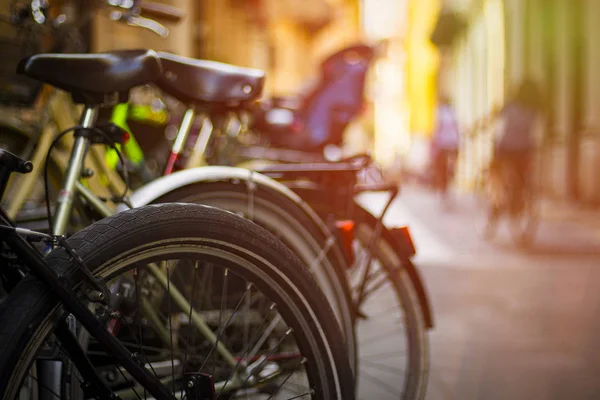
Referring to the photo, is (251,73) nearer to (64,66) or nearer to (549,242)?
(64,66)

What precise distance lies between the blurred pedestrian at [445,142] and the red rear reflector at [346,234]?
44.5 ft

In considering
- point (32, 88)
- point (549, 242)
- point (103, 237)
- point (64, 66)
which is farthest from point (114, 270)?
point (549, 242)

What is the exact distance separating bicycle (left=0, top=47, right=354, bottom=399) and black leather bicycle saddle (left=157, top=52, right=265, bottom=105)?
44 centimetres

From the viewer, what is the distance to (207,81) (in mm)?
2680

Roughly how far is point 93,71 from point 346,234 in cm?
95

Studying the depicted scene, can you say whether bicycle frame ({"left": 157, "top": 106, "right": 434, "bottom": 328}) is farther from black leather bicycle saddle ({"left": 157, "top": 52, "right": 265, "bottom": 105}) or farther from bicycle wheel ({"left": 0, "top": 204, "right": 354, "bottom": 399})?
bicycle wheel ({"left": 0, "top": 204, "right": 354, "bottom": 399})

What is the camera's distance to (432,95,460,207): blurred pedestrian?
1652 centimetres

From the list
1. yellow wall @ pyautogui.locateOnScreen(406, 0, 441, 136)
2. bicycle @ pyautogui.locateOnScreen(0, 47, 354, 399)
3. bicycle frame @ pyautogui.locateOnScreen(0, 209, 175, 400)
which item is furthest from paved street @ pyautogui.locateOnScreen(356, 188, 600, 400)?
yellow wall @ pyautogui.locateOnScreen(406, 0, 441, 136)

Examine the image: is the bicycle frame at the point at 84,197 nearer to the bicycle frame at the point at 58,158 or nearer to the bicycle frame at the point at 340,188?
the bicycle frame at the point at 340,188

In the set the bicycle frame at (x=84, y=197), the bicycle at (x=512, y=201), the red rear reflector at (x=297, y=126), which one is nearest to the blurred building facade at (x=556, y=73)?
the bicycle at (x=512, y=201)

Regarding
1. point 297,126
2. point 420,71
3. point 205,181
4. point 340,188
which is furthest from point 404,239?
point 420,71

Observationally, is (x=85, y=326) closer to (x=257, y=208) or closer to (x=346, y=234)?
(x=257, y=208)

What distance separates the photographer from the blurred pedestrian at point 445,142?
54.2 ft

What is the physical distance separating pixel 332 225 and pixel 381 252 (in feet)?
0.83
